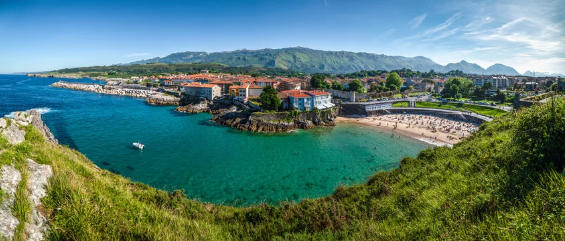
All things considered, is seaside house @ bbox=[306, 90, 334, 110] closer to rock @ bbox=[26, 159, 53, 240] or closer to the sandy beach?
the sandy beach

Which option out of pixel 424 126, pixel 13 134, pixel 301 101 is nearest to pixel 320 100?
pixel 301 101

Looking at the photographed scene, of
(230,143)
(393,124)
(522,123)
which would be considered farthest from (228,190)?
(393,124)

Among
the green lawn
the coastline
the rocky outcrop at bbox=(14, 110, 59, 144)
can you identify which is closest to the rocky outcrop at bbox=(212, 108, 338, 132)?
the coastline

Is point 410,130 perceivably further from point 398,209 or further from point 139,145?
point 139,145

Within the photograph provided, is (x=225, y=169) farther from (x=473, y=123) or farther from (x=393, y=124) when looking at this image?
(x=473, y=123)

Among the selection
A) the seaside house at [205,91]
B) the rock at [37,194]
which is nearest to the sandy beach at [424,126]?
the seaside house at [205,91]

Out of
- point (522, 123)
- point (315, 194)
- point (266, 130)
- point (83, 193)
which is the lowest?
point (315, 194)

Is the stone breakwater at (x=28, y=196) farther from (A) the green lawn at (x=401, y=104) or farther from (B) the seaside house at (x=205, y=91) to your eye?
(A) the green lawn at (x=401, y=104)
